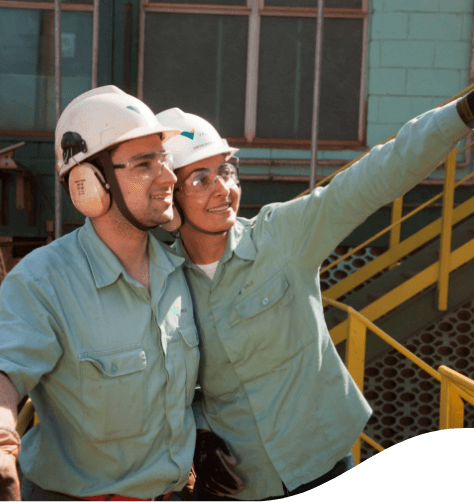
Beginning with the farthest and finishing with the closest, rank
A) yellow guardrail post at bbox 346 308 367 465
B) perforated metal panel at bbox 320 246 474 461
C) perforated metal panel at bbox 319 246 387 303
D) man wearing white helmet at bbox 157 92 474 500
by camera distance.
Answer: perforated metal panel at bbox 319 246 387 303, perforated metal panel at bbox 320 246 474 461, yellow guardrail post at bbox 346 308 367 465, man wearing white helmet at bbox 157 92 474 500

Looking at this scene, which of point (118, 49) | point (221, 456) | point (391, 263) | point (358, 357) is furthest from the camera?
point (118, 49)

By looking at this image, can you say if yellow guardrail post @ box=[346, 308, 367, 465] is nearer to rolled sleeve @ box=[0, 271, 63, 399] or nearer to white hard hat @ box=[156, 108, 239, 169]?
white hard hat @ box=[156, 108, 239, 169]

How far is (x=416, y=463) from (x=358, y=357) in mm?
1309

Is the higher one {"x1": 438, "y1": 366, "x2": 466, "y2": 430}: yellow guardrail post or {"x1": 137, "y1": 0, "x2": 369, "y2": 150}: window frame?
{"x1": 137, "y1": 0, "x2": 369, "y2": 150}: window frame

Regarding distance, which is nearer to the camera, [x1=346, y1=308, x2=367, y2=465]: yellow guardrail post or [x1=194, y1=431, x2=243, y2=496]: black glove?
[x1=194, y1=431, x2=243, y2=496]: black glove

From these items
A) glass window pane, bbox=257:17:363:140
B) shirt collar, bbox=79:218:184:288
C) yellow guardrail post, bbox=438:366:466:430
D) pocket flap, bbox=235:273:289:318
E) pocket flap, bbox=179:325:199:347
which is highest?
glass window pane, bbox=257:17:363:140

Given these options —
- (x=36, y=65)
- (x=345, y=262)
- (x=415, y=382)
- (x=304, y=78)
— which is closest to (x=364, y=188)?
(x=415, y=382)

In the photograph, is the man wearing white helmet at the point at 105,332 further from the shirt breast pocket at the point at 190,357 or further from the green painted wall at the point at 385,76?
the green painted wall at the point at 385,76

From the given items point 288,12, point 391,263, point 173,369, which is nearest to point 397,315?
point 391,263

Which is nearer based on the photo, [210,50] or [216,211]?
[216,211]

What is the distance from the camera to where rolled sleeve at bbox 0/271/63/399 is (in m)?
1.61

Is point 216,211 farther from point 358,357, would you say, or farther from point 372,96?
point 372,96

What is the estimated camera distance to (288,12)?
5.91m

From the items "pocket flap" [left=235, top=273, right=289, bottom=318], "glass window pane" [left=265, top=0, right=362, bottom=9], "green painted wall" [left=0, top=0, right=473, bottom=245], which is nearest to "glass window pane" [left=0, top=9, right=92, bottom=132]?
"green painted wall" [left=0, top=0, right=473, bottom=245]
